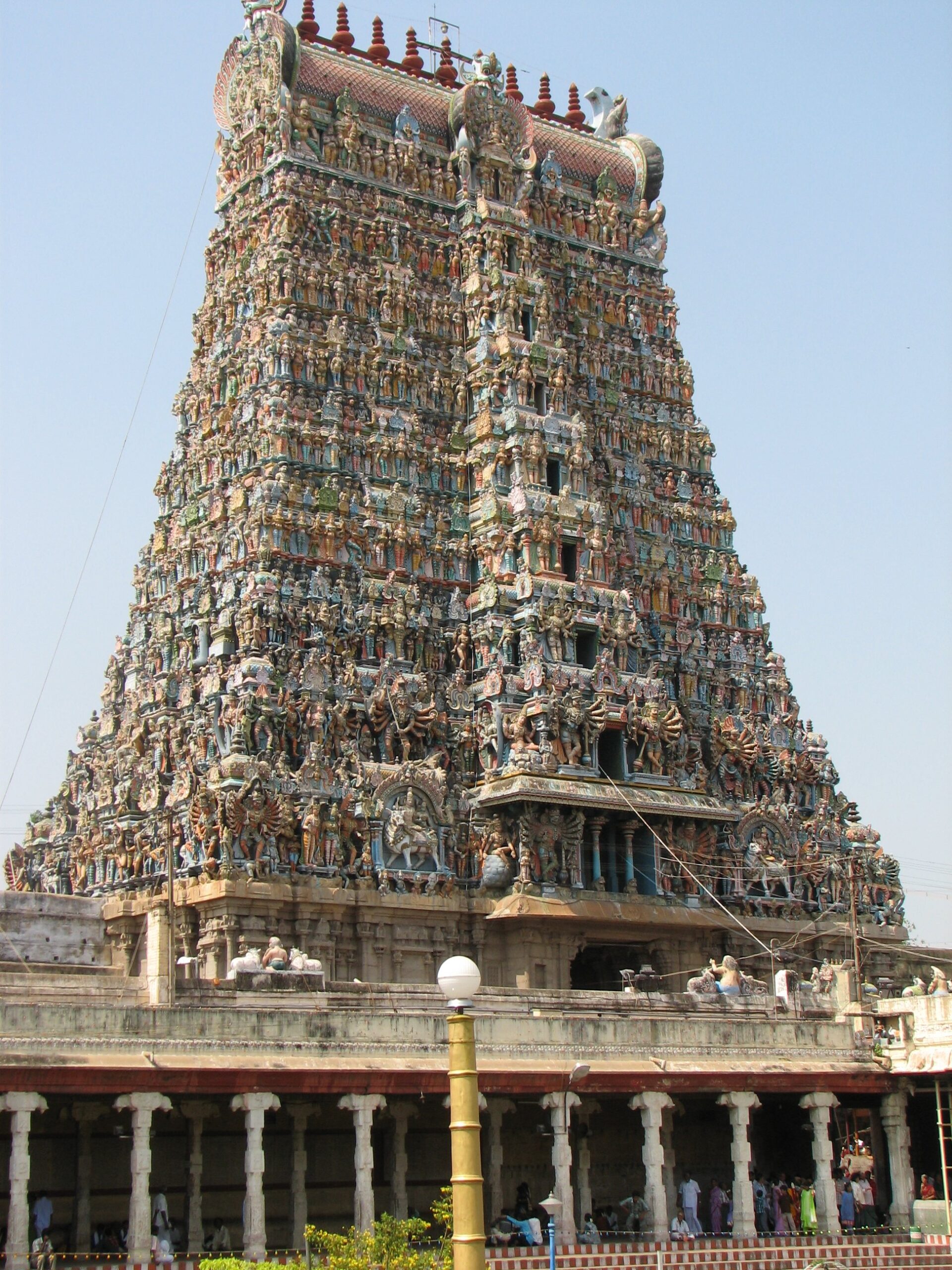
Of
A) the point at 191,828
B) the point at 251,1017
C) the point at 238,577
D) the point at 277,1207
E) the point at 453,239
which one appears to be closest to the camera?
the point at 251,1017

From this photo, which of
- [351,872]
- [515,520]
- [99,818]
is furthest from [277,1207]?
[515,520]

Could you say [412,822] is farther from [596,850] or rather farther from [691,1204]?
[691,1204]

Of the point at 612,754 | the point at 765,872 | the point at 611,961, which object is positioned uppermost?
the point at 612,754

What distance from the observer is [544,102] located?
7350cm

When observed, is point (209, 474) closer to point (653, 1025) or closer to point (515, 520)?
point (515, 520)

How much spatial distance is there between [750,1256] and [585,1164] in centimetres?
454

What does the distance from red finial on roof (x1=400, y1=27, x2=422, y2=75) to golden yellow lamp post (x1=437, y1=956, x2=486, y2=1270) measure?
5519 cm

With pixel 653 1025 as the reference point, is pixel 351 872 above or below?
above

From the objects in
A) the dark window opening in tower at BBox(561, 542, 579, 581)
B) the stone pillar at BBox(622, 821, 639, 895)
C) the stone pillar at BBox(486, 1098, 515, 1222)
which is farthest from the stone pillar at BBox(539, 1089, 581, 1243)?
the dark window opening in tower at BBox(561, 542, 579, 581)

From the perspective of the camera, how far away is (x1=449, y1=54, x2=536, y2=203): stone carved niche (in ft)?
216

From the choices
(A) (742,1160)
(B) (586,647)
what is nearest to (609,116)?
(B) (586,647)

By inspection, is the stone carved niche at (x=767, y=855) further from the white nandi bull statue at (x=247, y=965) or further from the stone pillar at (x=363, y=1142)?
the stone pillar at (x=363, y=1142)

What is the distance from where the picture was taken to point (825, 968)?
48.8 meters

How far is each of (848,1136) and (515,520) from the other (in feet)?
69.4
